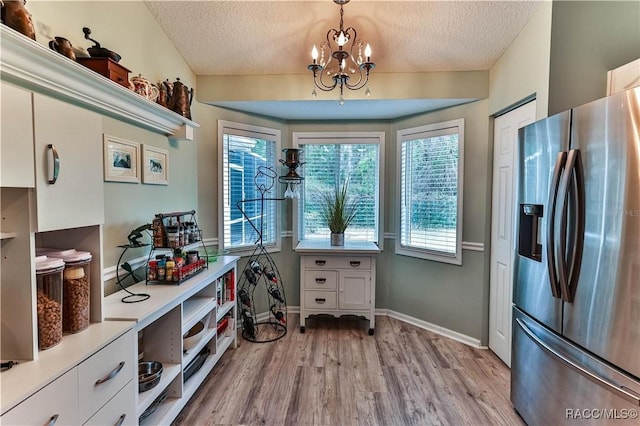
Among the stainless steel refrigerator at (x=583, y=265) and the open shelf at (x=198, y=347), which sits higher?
A: the stainless steel refrigerator at (x=583, y=265)

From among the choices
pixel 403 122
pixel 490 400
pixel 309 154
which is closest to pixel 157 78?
pixel 309 154

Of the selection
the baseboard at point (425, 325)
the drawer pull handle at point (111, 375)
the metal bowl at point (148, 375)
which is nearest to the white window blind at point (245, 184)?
the baseboard at point (425, 325)

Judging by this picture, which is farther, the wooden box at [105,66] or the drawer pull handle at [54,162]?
the wooden box at [105,66]

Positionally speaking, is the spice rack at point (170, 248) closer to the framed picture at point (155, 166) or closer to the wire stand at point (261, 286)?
the framed picture at point (155, 166)

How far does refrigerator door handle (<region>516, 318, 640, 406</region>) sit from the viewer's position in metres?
1.18

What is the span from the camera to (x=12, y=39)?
1.10 metres

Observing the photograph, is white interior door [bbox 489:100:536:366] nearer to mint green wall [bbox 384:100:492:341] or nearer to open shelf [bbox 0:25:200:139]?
mint green wall [bbox 384:100:492:341]

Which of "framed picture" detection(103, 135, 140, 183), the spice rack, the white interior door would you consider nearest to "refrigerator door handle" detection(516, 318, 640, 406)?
the white interior door

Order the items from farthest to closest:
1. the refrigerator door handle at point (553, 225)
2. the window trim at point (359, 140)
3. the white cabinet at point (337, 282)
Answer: the window trim at point (359, 140)
the white cabinet at point (337, 282)
the refrigerator door handle at point (553, 225)

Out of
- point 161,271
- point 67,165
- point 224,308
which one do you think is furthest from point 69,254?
point 224,308

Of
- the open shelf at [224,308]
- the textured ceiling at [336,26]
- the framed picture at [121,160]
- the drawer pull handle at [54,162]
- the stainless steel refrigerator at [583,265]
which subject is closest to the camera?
the drawer pull handle at [54,162]

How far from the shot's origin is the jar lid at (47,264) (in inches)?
44.2

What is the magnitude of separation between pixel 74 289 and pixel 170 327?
66 cm

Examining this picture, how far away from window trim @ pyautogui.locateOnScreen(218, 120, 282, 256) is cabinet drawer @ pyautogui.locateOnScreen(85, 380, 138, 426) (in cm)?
176
